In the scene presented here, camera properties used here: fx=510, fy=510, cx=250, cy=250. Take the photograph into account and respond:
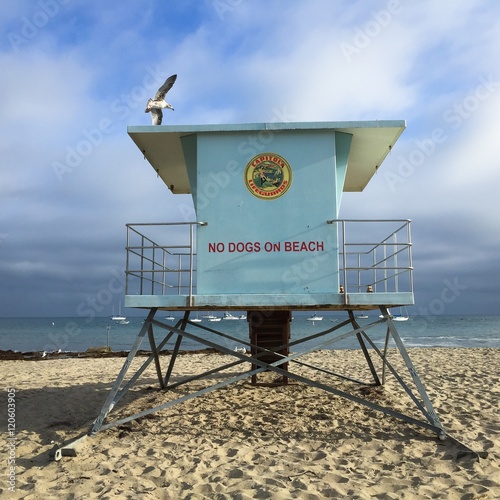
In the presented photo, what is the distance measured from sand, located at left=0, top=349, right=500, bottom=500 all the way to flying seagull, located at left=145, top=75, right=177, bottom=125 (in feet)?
17.9

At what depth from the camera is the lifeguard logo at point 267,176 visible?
Answer: 347 inches

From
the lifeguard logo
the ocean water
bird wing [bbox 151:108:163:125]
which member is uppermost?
bird wing [bbox 151:108:163:125]

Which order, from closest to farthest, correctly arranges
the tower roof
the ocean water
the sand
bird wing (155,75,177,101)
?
the sand < the tower roof < bird wing (155,75,177,101) < the ocean water

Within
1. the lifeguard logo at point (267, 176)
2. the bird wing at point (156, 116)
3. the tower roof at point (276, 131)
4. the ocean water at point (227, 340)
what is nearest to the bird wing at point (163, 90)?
the bird wing at point (156, 116)

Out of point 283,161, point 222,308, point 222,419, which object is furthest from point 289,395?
point 283,161

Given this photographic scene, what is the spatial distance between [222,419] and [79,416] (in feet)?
9.65

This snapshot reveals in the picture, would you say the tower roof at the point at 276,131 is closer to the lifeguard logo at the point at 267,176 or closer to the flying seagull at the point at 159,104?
the flying seagull at the point at 159,104

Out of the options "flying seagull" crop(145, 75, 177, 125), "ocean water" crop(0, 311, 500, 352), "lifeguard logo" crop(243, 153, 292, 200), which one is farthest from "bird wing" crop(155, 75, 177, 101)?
"ocean water" crop(0, 311, 500, 352)

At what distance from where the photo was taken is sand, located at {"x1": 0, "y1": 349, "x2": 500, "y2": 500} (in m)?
6.30

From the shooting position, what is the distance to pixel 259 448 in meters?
7.79

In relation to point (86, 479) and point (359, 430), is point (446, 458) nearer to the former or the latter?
point (359, 430)

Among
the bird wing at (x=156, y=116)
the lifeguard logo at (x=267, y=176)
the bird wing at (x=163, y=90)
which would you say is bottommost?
the lifeguard logo at (x=267, y=176)

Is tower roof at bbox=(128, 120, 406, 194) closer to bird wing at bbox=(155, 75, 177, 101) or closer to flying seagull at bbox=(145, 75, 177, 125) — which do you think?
flying seagull at bbox=(145, 75, 177, 125)

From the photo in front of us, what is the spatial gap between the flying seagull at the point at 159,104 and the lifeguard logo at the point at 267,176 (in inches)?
71.4
